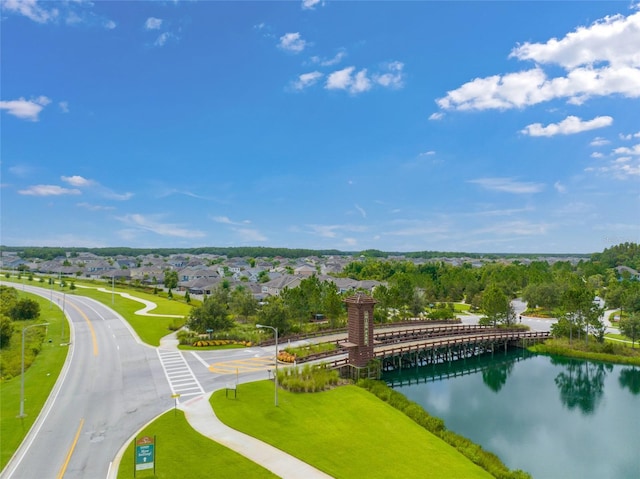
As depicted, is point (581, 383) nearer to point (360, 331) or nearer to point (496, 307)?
point (496, 307)

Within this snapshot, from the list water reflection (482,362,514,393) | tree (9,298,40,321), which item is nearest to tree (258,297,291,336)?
water reflection (482,362,514,393)

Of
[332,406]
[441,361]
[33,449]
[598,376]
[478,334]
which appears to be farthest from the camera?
[478,334]

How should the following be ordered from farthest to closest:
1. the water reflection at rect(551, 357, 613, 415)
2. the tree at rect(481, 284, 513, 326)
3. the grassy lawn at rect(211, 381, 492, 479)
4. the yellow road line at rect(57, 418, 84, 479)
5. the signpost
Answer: the tree at rect(481, 284, 513, 326) → the water reflection at rect(551, 357, 613, 415) → the grassy lawn at rect(211, 381, 492, 479) → the yellow road line at rect(57, 418, 84, 479) → the signpost

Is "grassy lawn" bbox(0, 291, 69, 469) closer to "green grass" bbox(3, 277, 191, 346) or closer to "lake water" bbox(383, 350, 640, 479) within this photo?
"green grass" bbox(3, 277, 191, 346)

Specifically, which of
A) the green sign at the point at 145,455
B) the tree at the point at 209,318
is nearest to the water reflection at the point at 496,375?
the tree at the point at 209,318

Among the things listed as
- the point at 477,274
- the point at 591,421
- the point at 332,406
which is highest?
the point at 477,274

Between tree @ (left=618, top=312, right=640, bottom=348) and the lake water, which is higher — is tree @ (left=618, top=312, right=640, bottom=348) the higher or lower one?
the higher one

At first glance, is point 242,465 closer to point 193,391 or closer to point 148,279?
point 193,391

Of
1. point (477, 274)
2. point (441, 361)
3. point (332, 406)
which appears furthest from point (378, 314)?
point (477, 274)
